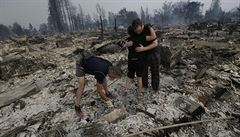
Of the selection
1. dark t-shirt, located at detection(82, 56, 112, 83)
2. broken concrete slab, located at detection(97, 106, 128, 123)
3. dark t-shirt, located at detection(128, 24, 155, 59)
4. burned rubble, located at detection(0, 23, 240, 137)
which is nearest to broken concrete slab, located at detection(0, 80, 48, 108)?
burned rubble, located at detection(0, 23, 240, 137)

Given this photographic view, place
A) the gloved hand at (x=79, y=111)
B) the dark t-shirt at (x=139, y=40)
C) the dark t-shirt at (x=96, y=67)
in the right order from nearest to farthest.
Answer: the dark t-shirt at (x=96, y=67)
the gloved hand at (x=79, y=111)
the dark t-shirt at (x=139, y=40)

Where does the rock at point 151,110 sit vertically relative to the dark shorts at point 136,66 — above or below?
below

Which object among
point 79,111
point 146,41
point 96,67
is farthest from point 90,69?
point 146,41

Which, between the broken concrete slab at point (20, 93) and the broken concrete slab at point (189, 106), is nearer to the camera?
the broken concrete slab at point (189, 106)

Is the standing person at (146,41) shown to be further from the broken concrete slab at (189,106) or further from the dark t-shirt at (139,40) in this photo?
the broken concrete slab at (189,106)

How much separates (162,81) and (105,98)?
6.28 ft

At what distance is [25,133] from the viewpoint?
3.54 metres

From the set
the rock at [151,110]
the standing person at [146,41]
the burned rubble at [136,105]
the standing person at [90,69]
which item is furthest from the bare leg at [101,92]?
the standing person at [146,41]

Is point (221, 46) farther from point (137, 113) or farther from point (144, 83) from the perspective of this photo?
point (137, 113)

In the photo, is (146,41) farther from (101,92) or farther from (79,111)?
(79,111)

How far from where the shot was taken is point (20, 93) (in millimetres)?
5188

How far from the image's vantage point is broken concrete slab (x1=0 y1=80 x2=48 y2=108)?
16.0ft

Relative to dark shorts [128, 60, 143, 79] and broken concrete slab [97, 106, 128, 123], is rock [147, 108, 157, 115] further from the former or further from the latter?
dark shorts [128, 60, 143, 79]

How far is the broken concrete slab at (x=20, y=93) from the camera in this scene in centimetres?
487
